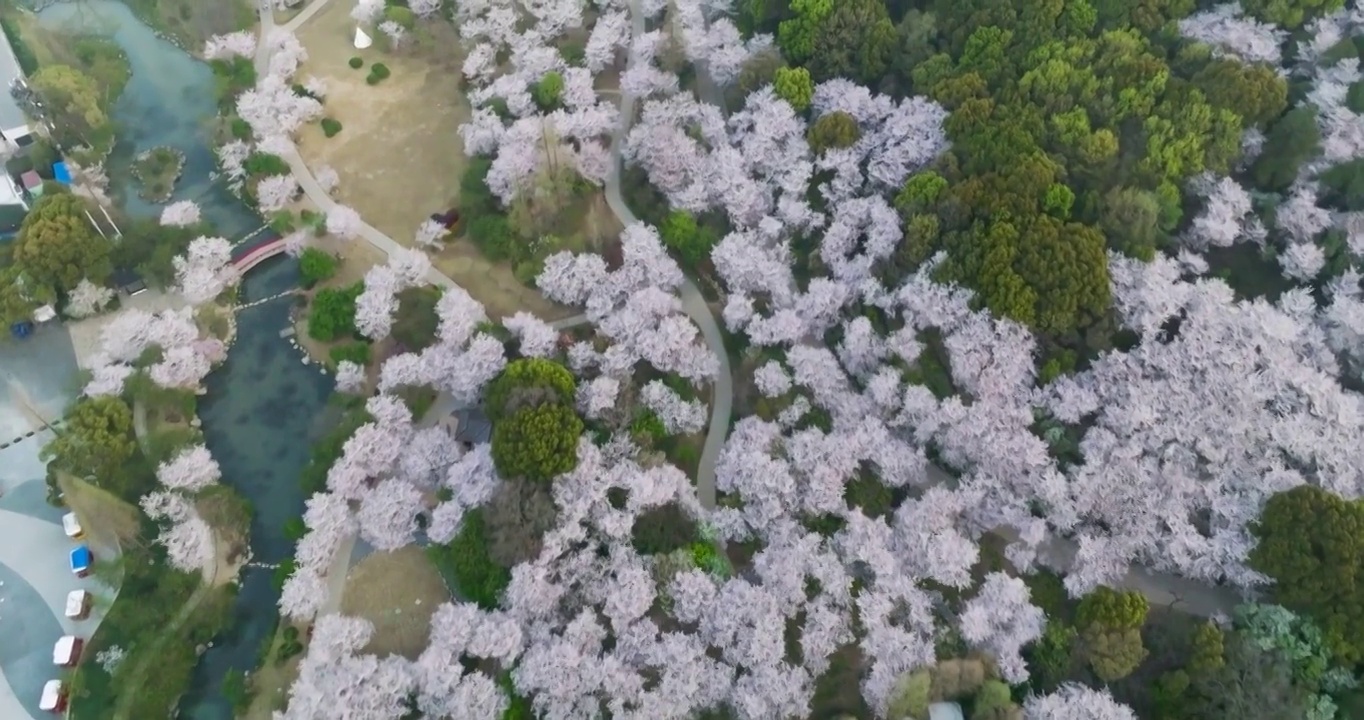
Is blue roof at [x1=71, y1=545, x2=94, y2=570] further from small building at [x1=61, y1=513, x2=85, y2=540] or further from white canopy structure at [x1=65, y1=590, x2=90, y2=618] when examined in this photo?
white canopy structure at [x1=65, y1=590, x2=90, y2=618]

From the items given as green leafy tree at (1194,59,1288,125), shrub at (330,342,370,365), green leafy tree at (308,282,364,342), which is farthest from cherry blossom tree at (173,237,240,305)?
green leafy tree at (1194,59,1288,125)

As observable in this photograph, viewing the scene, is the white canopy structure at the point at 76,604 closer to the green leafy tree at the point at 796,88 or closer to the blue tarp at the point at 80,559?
the blue tarp at the point at 80,559

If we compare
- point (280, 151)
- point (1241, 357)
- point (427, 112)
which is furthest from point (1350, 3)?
point (280, 151)

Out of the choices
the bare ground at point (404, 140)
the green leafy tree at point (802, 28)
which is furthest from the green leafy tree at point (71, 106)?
the green leafy tree at point (802, 28)

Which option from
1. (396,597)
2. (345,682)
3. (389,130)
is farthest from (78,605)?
(389,130)

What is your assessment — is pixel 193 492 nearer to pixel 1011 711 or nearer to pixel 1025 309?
pixel 1011 711

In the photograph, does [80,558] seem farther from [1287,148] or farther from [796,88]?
[1287,148]
